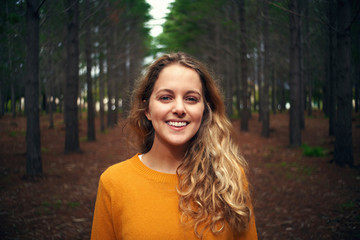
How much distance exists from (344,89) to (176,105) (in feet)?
21.9

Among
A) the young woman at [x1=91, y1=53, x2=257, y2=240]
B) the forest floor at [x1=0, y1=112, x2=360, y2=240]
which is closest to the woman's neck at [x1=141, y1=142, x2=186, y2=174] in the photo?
the young woman at [x1=91, y1=53, x2=257, y2=240]

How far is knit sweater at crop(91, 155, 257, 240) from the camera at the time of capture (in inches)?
62.3

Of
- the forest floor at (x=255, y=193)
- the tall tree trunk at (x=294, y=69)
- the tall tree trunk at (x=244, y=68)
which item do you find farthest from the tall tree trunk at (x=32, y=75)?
the tall tree trunk at (x=244, y=68)

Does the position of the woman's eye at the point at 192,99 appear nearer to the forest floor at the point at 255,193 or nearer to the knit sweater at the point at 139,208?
the knit sweater at the point at 139,208

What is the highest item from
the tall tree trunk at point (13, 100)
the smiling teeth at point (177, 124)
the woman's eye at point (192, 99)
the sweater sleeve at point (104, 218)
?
the tall tree trunk at point (13, 100)

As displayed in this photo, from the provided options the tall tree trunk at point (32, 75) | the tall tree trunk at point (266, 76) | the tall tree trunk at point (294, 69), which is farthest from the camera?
the tall tree trunk at point (266, 76)

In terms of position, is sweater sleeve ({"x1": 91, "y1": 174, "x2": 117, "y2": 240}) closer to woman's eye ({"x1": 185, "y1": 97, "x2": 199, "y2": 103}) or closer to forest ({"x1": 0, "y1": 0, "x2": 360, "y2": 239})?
woman's eye ({"x1": 185, "y1": 97, "x2": 199, "y2": 103})

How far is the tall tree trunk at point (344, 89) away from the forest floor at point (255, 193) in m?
0.51

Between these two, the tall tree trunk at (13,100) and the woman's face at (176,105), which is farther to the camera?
the tall tree trunk at (13,100)

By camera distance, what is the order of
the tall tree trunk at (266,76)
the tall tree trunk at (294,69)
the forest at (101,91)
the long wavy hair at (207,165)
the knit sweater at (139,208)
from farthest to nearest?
the tall tree trunk at (266,76) < the tall tree trunk at (294,69) < the forest at (101,91) < the long wavy hair at (207,165) < the knit sweater at (139,208)

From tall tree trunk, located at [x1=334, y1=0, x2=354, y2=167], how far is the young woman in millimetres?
6109

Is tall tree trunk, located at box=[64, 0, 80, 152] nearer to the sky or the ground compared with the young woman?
nearer to the sky

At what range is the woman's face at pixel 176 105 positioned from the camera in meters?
1.78

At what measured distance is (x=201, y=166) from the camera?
190cm
